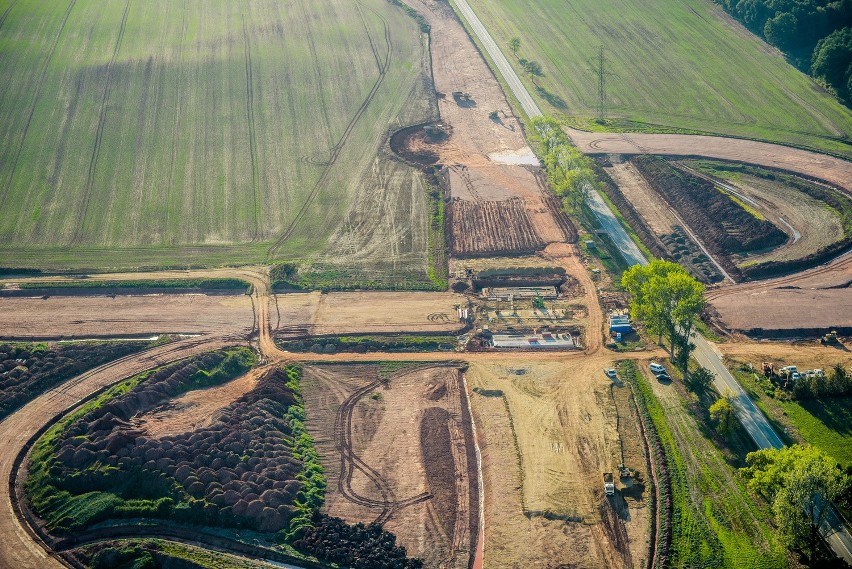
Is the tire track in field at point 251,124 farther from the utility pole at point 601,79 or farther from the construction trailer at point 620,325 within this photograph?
the utility pole at point 601,79

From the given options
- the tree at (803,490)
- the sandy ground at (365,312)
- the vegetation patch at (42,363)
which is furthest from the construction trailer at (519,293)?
the vegetation patch at (42,363)


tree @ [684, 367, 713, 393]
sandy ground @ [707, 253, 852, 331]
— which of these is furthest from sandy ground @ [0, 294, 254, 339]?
sandy ground @ [707, 253, 852, 331]

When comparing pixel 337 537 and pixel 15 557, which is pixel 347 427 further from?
pixel 15 557

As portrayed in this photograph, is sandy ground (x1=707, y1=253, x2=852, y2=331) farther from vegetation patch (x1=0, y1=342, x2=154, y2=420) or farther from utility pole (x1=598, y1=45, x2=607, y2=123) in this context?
vegetation patch (x1=0, y1=342, x2=154, y2=420)

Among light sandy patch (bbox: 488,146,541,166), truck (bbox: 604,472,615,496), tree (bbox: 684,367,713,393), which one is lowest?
truck (bbox: 604,472,615,496)

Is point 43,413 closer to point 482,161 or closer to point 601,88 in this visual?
point 482,161

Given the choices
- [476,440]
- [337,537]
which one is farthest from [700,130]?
[337,537]

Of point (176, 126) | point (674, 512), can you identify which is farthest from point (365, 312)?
point (176, 126)
